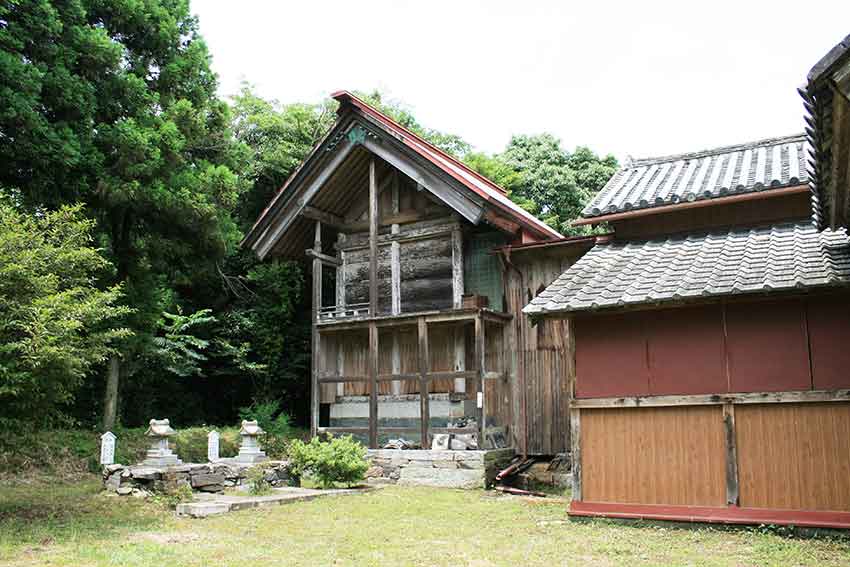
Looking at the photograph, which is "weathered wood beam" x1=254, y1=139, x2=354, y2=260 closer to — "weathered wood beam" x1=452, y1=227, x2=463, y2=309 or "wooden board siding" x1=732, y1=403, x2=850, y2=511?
"weathered wood beam" x1=452, y1=227, x2=463, y2=309

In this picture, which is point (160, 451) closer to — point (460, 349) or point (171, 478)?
point (171, 478)

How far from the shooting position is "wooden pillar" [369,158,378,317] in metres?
18.4

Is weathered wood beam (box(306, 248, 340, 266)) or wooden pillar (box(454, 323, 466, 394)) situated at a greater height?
weathered wood beam (box(306, 248, 340, 266))

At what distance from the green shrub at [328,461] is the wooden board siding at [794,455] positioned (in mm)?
7924

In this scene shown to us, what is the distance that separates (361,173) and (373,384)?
5457 millimetres

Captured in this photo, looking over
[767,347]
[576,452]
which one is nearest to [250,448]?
[576,452]

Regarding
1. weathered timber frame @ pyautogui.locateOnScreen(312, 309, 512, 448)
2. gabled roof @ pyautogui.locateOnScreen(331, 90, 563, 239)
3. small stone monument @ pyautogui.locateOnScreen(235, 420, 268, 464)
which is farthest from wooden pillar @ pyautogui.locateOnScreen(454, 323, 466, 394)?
small stone monument @ pyautogui.locateOnScreen(235, 420, 268, 464)

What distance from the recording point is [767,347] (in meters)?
10.5

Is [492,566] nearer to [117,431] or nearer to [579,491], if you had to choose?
[579,491]

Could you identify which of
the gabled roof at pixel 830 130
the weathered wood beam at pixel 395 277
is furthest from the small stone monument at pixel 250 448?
the gabled roof at pixel 830 130

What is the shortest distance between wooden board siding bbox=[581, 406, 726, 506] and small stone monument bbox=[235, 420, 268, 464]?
26.5ft

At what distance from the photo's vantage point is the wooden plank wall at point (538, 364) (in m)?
17.2

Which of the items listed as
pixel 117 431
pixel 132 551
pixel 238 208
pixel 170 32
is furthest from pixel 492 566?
pixel 238 208

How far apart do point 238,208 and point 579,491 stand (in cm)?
1808
